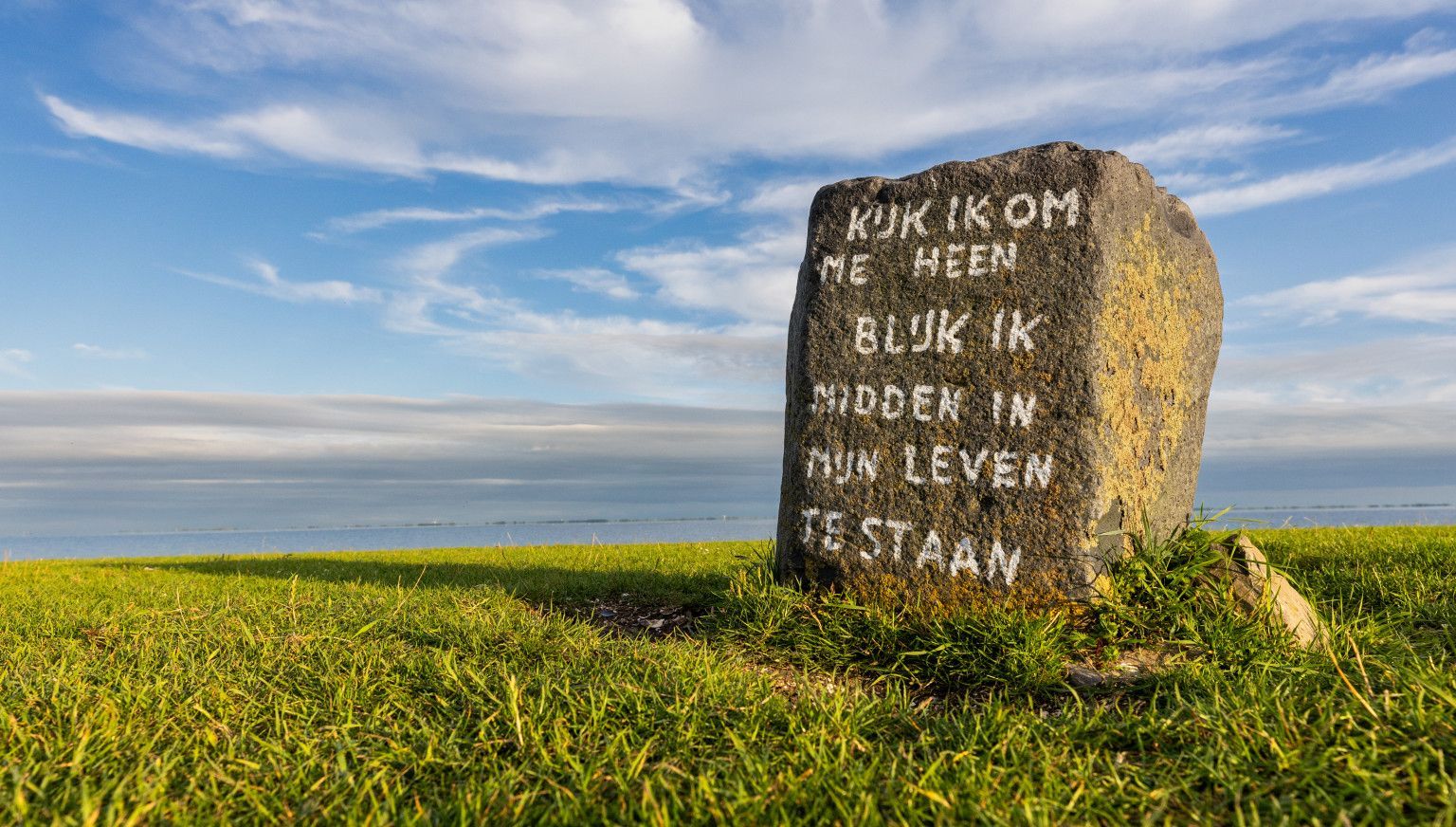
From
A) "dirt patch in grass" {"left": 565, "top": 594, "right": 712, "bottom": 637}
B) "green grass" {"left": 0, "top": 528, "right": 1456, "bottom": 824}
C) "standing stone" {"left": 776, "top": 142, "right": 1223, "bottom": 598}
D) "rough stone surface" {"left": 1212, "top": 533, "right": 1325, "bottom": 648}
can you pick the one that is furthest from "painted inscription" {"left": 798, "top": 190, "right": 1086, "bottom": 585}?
"rough stone surface" {"left": 1212, "top": 533, "right": 1325, "bottom": 648}

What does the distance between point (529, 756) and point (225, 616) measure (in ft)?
11.5

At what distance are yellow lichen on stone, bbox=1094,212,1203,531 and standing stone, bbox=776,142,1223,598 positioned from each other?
0.06 feet

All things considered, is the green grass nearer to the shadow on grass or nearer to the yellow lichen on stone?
the yellow lichen on stone

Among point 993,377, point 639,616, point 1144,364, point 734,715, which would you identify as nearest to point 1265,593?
point 1144,364

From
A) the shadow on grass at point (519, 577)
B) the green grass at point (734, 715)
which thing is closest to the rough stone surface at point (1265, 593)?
the green grass at point (734, 715)

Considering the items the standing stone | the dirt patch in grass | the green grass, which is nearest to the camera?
the green grass

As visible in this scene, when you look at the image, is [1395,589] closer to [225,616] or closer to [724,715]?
[724,715]

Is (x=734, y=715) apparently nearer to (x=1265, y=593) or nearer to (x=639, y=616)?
(x=639, y=616)

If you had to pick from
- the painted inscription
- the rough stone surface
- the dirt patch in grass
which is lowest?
the dirt patch in grass

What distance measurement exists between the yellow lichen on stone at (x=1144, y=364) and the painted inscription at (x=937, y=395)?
1.51ft

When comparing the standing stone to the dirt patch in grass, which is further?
the dirt patch in grass

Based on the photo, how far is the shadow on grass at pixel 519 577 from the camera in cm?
740

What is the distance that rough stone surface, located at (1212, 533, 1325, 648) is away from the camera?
510 centimetres

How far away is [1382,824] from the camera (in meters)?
2.63
